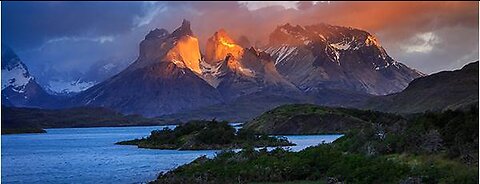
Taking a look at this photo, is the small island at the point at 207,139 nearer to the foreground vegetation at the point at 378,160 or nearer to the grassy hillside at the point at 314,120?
the grassy hillside at the point at 314,120

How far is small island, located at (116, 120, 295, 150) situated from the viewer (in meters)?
109

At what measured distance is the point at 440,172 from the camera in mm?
35562

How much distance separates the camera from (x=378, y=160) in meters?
40.9

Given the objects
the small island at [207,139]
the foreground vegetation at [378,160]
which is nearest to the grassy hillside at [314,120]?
the small island at [207,139]

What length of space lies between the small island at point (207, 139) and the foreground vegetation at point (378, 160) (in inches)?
2130

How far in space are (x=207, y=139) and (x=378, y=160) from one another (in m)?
72.4

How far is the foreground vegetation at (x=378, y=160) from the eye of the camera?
119 ft

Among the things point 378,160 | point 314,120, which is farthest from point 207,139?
point 378,160

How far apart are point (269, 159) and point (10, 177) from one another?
1149 inches

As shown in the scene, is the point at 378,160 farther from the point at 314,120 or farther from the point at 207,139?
the point at 314,120

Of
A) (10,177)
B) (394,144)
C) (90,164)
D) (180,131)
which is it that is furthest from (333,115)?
(394,144)

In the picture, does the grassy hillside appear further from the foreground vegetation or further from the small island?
the foreground vegetation

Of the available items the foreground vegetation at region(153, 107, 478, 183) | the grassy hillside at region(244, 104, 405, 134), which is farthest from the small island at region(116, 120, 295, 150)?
the foreground vegetation at region(153, 107, 478, 183)

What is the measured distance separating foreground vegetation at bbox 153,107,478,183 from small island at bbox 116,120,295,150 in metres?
54.1
